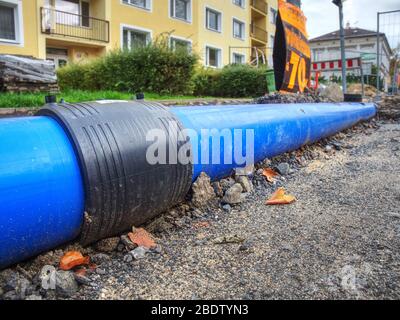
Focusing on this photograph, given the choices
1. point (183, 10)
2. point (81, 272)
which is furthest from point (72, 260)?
point (183, 10)

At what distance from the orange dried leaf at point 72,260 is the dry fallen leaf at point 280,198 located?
5.13 feet

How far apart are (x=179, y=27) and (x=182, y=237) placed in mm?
21095

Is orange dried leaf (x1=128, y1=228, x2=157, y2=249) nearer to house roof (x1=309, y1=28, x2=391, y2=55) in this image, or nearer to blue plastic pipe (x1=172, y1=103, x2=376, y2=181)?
blue plastic pipe (x1=172, y1=103, x2=376, y2=181)

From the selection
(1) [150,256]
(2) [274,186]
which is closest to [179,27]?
(2) [274,186]

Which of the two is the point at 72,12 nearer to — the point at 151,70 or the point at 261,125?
the point at 151,70

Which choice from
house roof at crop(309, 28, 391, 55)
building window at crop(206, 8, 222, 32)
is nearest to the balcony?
building window at crop(206, 8, 222, 32)

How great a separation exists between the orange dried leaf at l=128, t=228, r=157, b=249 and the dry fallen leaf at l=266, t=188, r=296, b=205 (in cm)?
112

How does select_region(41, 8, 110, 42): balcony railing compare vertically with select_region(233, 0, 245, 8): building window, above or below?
below

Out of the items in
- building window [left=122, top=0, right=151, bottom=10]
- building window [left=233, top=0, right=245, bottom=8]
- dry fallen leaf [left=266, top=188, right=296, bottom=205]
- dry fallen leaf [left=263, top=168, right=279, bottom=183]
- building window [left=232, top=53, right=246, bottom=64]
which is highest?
building window [left=233, top=0, right=245, bottom=8]

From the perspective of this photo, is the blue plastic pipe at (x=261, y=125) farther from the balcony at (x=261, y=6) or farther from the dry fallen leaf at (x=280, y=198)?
the balcony at (x=261, y=6)

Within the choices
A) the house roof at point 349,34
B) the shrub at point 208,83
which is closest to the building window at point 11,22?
the shrub at point 208,83

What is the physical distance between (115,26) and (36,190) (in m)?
18.0

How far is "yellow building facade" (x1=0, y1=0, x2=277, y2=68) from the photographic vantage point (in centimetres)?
1496

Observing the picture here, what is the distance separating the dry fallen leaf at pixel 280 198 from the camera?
3.11 m
